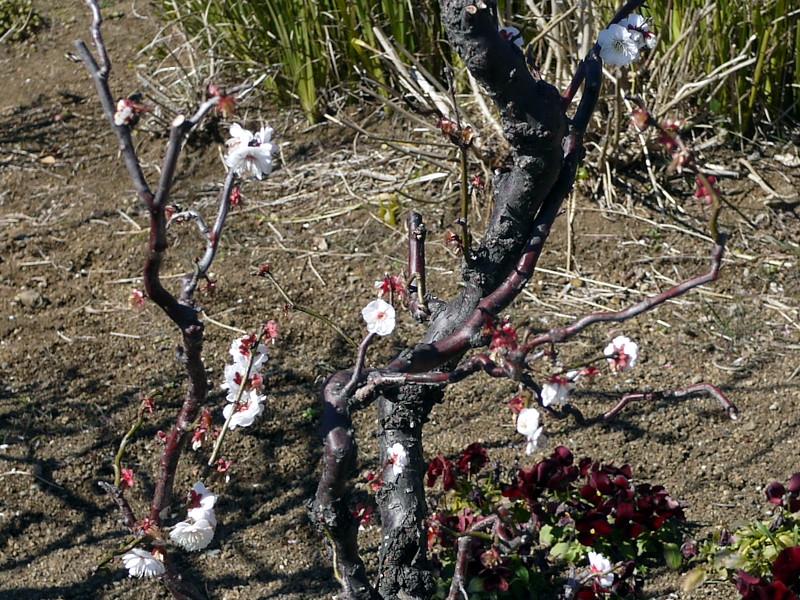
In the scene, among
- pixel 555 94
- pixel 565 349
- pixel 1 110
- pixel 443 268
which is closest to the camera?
pixel 555 94

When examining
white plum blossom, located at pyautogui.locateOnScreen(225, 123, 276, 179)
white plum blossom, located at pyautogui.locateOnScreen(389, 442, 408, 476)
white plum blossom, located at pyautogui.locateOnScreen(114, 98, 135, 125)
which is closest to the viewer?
white plum blossom, located at pyautogui.locateOnScreen(114, 98, 135, 125)

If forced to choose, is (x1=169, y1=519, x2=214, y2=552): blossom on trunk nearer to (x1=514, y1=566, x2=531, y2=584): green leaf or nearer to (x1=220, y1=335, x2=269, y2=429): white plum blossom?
(x1=220, y1=335, x2=269, y2=429): white plum blossom

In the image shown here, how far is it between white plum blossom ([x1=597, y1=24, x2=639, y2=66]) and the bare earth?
4.21 ft

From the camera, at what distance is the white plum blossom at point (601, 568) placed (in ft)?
6.30

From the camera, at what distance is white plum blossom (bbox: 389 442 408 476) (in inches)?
64.1

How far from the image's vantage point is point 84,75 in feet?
15.0

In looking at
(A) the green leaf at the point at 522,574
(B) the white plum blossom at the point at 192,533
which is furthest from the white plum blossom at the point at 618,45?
(A) the green leaf at the point at 522,574

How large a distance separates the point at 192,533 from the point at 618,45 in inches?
43.8

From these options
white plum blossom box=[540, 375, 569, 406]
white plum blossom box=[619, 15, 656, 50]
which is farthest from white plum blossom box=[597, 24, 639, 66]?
white plum blossom box=[540, 375, 569, 406]

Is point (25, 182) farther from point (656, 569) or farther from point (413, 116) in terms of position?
point (656, 569)

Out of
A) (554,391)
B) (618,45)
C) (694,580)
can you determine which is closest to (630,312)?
(554,391)

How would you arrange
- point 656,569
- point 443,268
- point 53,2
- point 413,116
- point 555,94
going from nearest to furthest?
point 555,94
point 656,569
point 443,268
point 413,116
point 53,2

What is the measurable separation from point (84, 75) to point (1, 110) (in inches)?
18.2

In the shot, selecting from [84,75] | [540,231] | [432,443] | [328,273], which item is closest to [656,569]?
[432,443]
